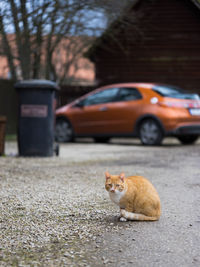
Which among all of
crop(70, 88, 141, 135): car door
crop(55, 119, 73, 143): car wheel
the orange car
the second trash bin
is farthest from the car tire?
the second trash bin

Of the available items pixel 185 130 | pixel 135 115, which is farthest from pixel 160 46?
pixel 185 130

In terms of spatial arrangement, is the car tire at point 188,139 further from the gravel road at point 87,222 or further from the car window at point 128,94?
the gravel road at point 87,222

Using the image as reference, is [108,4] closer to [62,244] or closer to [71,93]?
[71,93]

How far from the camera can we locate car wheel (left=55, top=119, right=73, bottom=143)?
603 inches

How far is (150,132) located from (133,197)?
8.86 m

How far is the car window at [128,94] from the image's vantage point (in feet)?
45.3

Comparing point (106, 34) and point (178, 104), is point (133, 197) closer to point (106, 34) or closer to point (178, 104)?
point (178, 104)

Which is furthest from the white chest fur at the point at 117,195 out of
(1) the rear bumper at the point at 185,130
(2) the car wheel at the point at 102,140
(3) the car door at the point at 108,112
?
(2) the car wheel at the point at 102,140

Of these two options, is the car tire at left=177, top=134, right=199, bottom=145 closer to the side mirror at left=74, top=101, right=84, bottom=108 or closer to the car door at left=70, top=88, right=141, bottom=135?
the car door at left=70, top=88, right=141, bottom=135

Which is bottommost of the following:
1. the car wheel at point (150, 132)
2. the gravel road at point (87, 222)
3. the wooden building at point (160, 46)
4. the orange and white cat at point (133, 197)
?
the gravel road at point (87, 222)

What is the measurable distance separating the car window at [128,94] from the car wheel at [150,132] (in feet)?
2.50

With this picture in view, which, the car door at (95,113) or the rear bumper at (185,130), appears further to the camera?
the car door at (95,113)

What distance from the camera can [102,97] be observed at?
48.2 ft

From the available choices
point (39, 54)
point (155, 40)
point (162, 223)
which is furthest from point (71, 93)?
point (162, 223)
